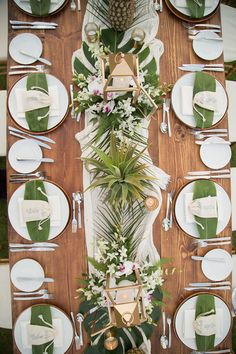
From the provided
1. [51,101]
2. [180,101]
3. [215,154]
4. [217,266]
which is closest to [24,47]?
[51,101]

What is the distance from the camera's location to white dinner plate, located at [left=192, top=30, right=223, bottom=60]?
11.3ft

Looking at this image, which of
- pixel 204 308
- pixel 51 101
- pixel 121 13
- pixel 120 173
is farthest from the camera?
pixel 204 308

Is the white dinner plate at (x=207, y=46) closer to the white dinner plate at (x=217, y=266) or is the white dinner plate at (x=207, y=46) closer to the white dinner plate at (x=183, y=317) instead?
the white dinner plate at (x=217, y=266)

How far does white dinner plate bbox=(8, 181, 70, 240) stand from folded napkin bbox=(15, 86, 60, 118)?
604 millimetres

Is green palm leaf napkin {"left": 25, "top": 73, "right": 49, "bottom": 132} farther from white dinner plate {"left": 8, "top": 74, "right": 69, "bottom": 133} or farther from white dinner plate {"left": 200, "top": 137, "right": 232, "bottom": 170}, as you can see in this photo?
white dinner plate {"left": 200, "top": 137, "right": 232, "bottom": 170}

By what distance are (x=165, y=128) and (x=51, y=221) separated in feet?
4.19

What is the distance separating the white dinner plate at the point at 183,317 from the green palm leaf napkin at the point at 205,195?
584 millimetres

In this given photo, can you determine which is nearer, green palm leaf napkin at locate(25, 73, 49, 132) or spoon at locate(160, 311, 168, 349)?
green palm leaf napkin at locate(25, 73, 49, 132)

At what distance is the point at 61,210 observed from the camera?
3266mm

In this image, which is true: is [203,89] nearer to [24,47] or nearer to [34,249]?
[24,47]

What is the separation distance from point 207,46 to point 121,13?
2.78ft

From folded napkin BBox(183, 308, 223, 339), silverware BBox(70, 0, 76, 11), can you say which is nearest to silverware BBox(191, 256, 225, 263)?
folded napkin BBox(183, 308, 223, 339)

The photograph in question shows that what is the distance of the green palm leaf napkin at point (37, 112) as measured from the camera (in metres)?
3.26

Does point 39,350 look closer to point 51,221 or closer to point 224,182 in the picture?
point 51,221
